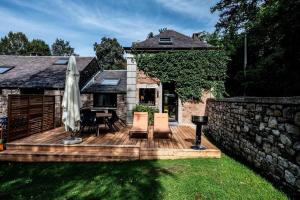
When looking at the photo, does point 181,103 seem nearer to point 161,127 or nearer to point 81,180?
point 161,127

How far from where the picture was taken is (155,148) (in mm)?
6879

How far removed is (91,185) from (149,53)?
31.0 ft

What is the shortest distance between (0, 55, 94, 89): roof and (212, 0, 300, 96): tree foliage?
38.9 feet

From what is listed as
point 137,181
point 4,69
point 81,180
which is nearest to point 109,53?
point 4,69

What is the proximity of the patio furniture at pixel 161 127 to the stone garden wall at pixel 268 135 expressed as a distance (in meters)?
2.34

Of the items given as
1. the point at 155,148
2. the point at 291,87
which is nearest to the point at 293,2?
the point at 291,87

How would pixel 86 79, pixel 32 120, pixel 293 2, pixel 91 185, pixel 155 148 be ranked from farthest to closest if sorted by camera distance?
1. pixel 86 79
2. pixel 293 2
3. pixel 32 120
4. pixel 155 148
5. pixel 91 185

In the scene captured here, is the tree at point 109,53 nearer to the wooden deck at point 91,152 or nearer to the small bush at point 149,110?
the small bush at point 149,110

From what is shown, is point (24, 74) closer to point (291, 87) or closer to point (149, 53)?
point (149, 53)

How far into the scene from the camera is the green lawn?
4.23 m

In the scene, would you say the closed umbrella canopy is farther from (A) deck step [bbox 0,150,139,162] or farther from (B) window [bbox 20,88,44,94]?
(B) window [bbox 20,88,44,94]

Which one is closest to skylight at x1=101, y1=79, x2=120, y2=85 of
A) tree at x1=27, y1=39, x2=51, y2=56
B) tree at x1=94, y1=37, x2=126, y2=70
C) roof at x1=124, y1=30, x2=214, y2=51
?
roof at x1=124, y1=30, x2=214, y2=51

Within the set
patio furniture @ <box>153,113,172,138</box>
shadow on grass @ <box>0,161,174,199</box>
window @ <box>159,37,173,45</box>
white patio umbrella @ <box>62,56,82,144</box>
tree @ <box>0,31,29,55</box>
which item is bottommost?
shadow on grass @ <box>0,161,174,199</box>

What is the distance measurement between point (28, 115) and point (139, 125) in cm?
454
